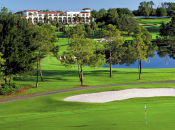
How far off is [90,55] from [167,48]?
84400 millimetres

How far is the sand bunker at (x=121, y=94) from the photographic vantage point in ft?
121

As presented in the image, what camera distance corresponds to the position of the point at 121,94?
40.5 metres

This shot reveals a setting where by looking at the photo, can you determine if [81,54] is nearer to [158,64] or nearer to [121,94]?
[121,94]

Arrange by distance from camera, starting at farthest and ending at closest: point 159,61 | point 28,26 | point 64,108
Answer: point 159,61 < point 28,26 < point 64,108

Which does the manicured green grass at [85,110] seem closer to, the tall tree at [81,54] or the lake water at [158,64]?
the tall tree at [81,54]

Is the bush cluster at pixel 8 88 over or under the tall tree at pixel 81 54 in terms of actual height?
under

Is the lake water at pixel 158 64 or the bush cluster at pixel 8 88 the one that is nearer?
the bush cluster at pixel 8 88

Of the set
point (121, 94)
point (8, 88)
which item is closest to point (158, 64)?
point (121, 94)

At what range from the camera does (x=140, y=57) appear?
54844mm

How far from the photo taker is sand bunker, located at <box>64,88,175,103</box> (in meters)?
37.0

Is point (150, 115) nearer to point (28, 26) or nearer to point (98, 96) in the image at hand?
point (98, 96)

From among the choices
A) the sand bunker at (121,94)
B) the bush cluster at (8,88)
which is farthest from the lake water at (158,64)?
the bush cluster at (8,88)

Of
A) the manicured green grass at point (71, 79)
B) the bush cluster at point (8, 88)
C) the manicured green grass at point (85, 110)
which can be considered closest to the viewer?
the manicured green grass at point (85, 110)

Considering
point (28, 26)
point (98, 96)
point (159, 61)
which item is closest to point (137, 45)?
point (98, 96)
